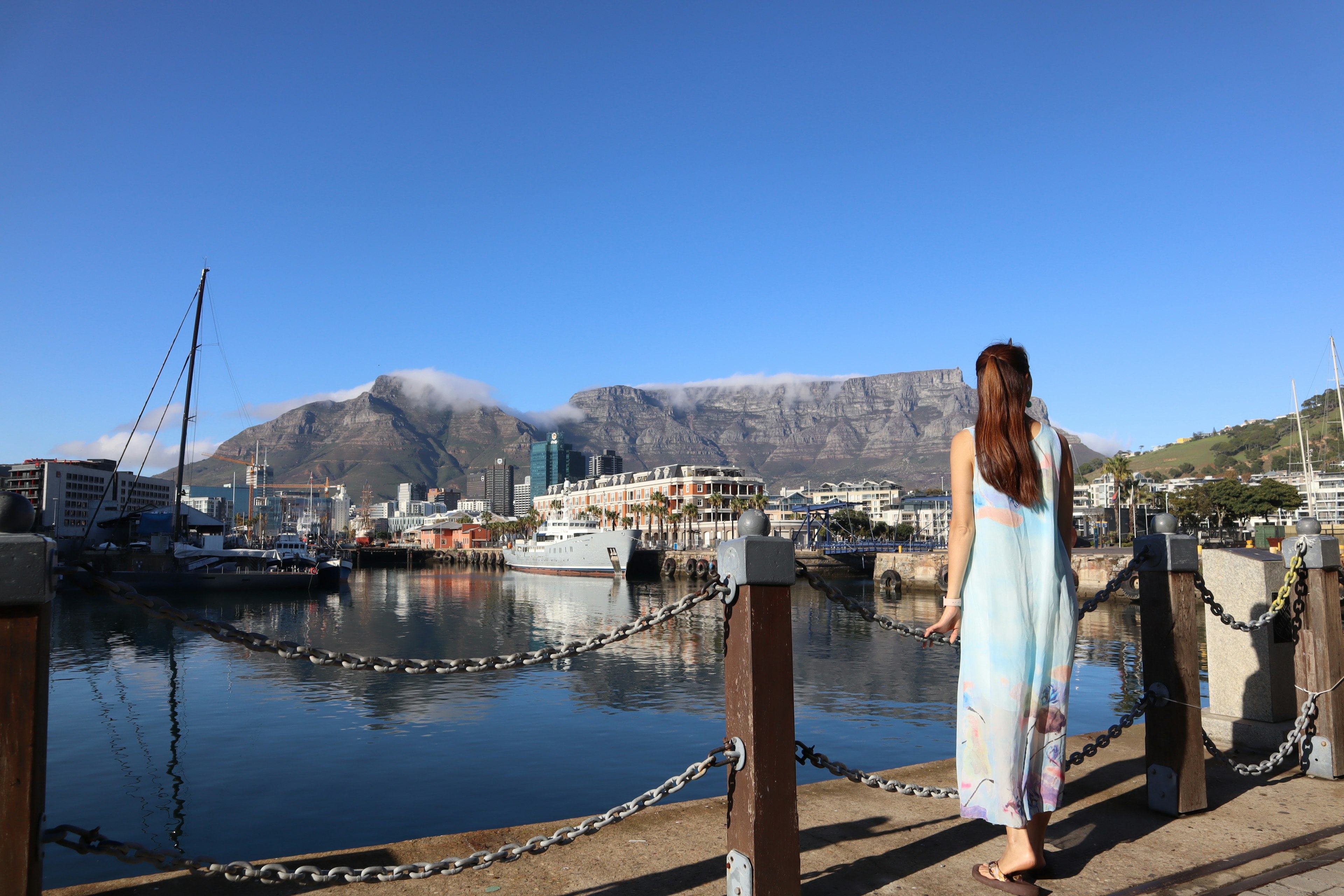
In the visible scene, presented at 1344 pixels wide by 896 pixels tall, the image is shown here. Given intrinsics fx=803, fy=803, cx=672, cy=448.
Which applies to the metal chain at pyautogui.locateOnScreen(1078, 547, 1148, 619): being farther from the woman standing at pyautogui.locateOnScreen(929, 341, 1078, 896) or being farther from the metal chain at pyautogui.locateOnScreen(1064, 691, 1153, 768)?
the woman standing at pyautogui.locateOnScreen(929, 341, 1078, 896)

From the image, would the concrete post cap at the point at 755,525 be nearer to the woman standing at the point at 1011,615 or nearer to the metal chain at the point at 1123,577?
the woman standing at the point at 1011,615

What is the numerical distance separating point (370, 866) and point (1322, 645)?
16.5 ft

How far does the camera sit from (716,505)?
110812 millimetres

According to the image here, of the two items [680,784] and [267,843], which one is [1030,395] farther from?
[267,843]

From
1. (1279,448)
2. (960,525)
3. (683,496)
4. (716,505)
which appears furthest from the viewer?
(1279,448)

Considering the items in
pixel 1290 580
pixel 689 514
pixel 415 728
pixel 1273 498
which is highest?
pixel 1290 580

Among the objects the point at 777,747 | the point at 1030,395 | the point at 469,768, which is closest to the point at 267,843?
the point at 469,768

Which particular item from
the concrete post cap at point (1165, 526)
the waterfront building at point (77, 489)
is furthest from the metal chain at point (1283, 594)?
the waterfront building at point (77, 489)

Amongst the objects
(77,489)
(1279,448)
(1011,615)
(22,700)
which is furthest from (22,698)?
(1279,448)

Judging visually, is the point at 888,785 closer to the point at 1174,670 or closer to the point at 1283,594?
the point at 1174,670

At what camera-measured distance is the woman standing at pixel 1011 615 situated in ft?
9.56

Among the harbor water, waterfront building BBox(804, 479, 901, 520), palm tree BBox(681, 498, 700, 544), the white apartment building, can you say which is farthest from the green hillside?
the harbor water

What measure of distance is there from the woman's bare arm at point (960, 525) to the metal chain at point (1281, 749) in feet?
7.64

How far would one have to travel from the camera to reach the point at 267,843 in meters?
7.98
